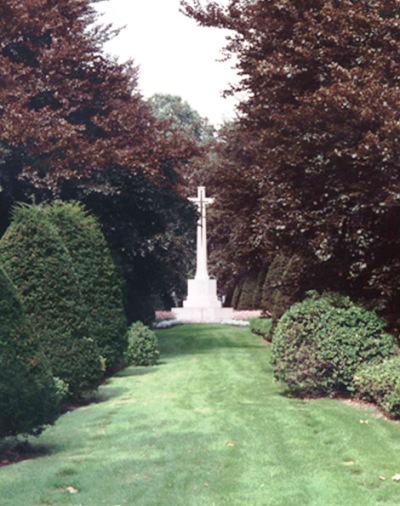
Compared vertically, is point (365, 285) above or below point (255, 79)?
below

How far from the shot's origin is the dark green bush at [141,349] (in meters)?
22.5

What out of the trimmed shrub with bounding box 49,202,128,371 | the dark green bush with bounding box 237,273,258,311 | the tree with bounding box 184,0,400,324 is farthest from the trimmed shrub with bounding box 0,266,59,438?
the dark green bush with bounding box 237,273,258,311

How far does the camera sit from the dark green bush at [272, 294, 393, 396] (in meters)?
15.3

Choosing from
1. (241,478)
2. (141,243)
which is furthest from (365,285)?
(141,243)

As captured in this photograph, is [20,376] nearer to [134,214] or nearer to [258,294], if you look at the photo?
[134,214]

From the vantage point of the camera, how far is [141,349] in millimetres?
22641

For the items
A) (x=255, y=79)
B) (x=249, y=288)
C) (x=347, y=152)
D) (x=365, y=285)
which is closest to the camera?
(x=347, y=152)

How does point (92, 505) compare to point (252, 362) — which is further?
point (252, 362)

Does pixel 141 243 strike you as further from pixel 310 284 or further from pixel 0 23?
pixel 310 284

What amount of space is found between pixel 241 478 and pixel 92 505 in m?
1.73

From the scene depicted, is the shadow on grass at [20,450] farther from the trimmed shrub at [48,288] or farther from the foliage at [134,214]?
the foliage at [134,214]

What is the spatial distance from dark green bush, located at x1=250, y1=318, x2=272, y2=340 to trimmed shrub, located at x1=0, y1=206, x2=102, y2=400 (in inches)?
535

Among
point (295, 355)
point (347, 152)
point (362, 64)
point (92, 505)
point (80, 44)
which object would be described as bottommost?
point (92, 505)

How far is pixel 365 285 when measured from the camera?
1652 cm
